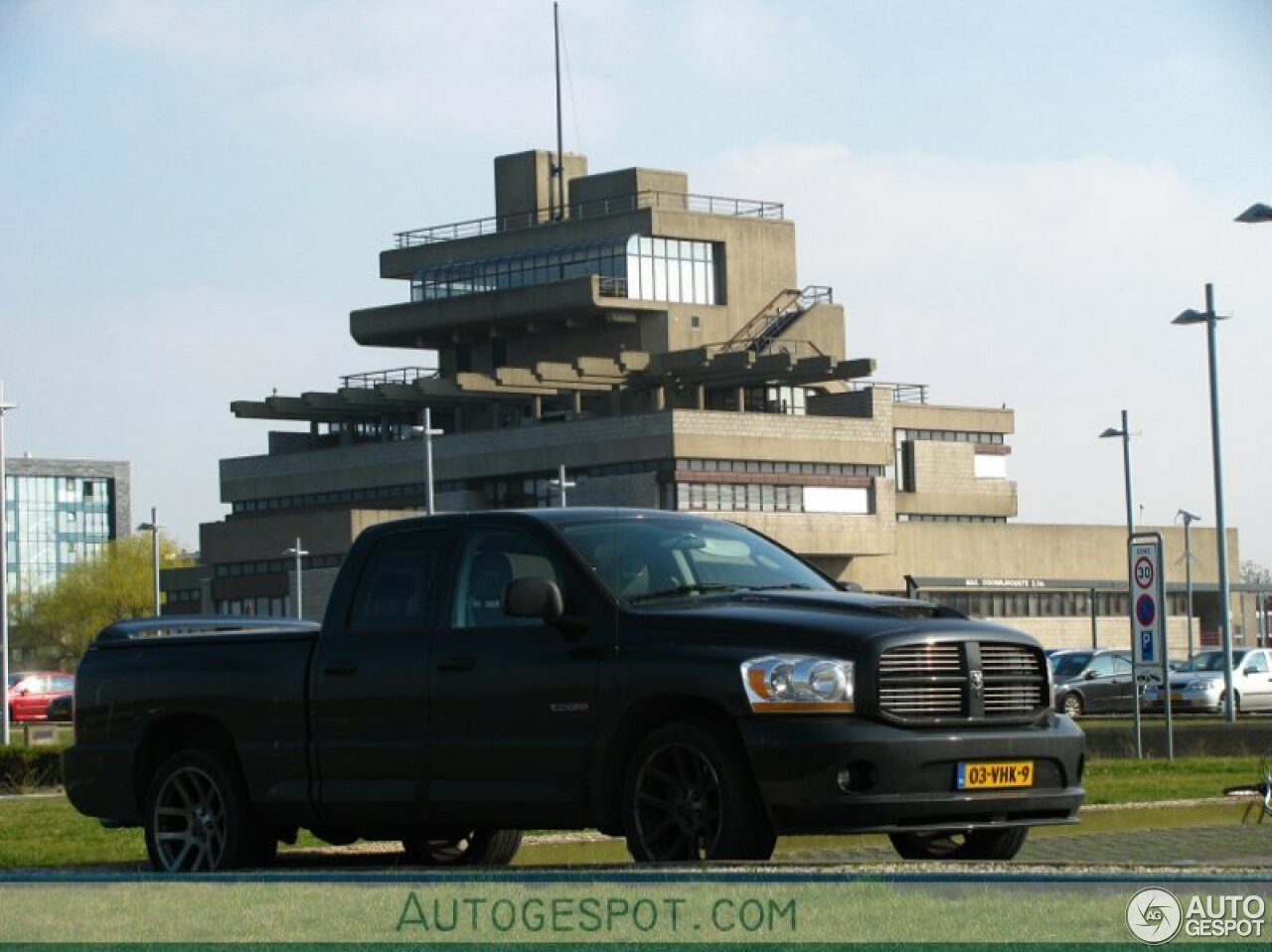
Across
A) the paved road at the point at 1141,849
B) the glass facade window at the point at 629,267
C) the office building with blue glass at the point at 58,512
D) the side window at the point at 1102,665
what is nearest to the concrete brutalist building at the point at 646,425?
the glass facade window at the point at 629,267

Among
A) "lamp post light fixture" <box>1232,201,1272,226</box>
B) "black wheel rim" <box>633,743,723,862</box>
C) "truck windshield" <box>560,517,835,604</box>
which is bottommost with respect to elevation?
"black wheel rim" <box>633,743,723,862</box>

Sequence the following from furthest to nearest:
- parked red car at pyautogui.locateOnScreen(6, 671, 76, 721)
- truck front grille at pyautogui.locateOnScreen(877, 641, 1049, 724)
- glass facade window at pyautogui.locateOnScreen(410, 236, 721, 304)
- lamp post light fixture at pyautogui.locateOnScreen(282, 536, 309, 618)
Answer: glass facade window at pyautogui.locateOnScreen(410, 236, 721, 304) → lamp post light fixture at pyautogui.locateOnScreen(282, 536, 309, 618) → parked red car at pyautogui.locateOnScreen(6, 671, 76, 721) → truck front grille at pyautogui.locateOnScreen(877, 641, 1049, 724)

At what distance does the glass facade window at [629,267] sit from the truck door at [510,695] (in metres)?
97.6

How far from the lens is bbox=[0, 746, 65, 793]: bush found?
95.5ft

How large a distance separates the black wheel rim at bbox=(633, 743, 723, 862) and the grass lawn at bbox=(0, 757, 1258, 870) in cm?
300

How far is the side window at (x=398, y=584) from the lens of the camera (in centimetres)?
1236

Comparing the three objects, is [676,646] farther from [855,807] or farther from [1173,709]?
[1173,709]

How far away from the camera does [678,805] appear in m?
11.0

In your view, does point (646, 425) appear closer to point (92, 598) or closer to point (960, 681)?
point (92, 598)

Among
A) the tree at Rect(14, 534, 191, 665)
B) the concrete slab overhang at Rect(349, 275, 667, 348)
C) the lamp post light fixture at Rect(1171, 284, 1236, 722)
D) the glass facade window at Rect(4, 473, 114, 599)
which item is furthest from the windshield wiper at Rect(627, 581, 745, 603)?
the glass facade window at Rect(4, 473, 114, 599)

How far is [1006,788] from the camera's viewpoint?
11070 mm

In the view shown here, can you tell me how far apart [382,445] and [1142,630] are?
283 feet

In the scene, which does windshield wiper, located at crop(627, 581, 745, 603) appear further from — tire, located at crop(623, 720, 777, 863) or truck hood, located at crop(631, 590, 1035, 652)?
tire, located at crop(623, 720, 777, 863)

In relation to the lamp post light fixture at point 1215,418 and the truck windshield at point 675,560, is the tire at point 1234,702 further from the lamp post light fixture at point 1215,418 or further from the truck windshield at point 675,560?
the truck windshield at point 675,560
